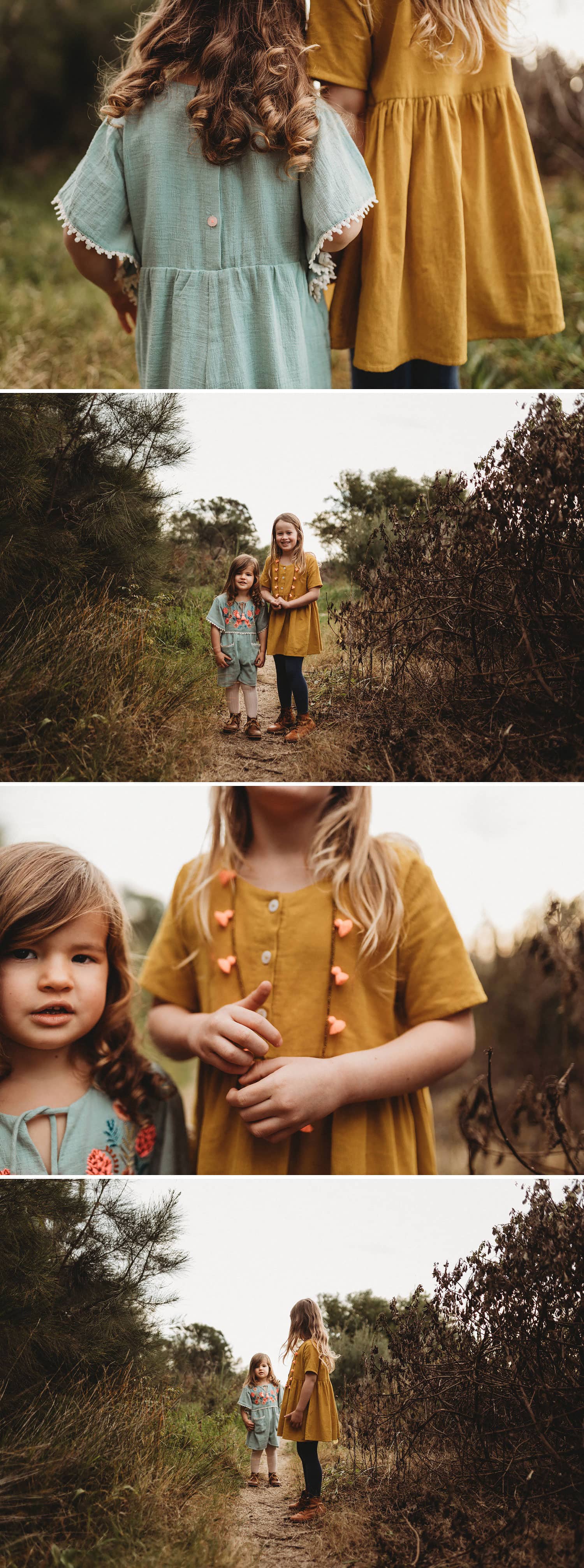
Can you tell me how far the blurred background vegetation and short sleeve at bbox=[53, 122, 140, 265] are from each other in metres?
0.21

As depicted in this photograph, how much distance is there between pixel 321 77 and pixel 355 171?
21cm

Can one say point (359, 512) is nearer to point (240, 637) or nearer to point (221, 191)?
point (240, 637)

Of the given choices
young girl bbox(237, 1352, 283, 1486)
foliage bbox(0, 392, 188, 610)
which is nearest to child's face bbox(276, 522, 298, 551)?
foliage bbox(0, 392, 188, 610)

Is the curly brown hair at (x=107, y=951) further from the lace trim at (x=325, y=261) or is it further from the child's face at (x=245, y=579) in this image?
the lace trim at (x=325, y=261)

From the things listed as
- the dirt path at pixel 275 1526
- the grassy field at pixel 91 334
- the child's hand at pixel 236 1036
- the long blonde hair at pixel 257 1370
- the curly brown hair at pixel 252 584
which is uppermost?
the grassy field at pixel 91 334

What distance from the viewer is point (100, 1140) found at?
1.93 meters

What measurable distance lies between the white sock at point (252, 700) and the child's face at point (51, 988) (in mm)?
482

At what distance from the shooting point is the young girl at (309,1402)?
5.96ft

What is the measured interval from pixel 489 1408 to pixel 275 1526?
0.43 m

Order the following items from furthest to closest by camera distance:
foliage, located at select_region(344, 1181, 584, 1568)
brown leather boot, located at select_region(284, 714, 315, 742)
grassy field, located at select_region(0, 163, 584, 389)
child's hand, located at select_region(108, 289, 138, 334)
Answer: grassy field, located at select_region(0, 163, 584, 389) → child's hand, located at select_region(108, 289, 138, 334) → brown leather boot, located at select_region(284, 714, 315, 742) → foliage, located at select_region(344, 1181, 584, 1568)

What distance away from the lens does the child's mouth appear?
6.19 ft

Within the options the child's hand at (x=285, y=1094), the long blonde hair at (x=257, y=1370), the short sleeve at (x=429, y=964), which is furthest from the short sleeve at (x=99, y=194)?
the long blonde hair at (x=257, y=1370)

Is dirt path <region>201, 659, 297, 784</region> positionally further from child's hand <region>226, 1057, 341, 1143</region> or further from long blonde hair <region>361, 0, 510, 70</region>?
long blonde hair <region>361, 0, 510, 70</region>

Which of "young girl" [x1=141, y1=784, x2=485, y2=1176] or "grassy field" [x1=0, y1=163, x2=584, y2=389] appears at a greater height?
"grassy field" [x1=0, y1=163, x2=584, y2=389]
